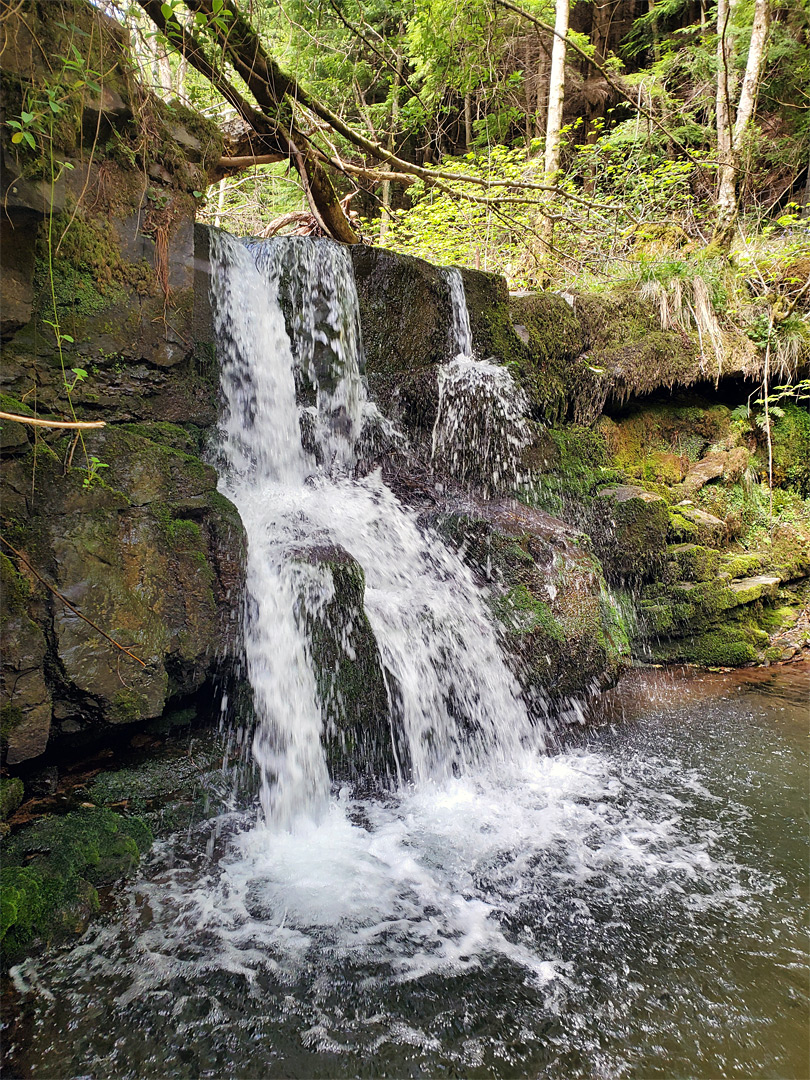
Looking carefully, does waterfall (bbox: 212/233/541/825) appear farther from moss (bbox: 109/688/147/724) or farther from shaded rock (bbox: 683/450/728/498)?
shaded rock (bbox: 683/450/728/498)

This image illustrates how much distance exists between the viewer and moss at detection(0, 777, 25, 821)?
2.48 meters

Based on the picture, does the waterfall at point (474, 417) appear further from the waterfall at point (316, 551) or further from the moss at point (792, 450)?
the moss at point (792, 450)

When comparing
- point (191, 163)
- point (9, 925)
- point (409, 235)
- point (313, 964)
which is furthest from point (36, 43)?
point (409, 235)

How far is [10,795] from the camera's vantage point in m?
2.53

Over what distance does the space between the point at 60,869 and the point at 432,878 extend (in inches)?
62.4

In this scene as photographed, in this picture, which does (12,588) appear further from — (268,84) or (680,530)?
(680,530)

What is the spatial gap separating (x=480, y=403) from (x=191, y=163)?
9.89ft

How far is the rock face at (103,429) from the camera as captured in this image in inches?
109

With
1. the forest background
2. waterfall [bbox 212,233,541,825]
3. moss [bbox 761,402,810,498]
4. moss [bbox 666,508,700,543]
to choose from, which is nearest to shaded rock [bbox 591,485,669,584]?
moss [bbox 666,508,700,543]

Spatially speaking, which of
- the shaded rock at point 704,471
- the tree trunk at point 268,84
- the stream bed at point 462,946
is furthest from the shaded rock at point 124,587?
the shaded rock at point 704,471

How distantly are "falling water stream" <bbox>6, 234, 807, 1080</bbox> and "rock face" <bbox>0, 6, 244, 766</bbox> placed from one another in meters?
0.57

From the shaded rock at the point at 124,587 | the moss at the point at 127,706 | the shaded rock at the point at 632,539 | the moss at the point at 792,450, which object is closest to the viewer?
the shaded rock at the point at 124,587

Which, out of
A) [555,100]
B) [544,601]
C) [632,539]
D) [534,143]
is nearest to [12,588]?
[544,601]

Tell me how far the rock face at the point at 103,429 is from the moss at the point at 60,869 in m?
0.37
